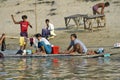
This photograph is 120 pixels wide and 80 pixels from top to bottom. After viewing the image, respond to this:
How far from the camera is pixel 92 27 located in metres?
22.0

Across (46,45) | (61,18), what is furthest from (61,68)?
(61,18)

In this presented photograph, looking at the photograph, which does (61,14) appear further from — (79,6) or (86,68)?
(86,68)

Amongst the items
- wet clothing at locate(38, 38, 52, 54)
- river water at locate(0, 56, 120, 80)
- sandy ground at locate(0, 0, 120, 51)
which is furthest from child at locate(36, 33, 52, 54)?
sandy ground at locate(0, 0, 120, 51)

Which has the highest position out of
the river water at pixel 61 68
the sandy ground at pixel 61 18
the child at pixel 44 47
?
the sandy ground at pixel 61 18

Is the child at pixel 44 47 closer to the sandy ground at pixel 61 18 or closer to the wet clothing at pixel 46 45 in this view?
the wet clothing at pixel 46 45

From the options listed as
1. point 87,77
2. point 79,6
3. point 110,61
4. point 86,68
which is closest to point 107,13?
point 79,6

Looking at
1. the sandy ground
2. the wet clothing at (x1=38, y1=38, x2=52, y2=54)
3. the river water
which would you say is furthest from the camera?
the sandy ground

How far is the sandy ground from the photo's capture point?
20.2m

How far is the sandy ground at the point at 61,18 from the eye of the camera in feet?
66.2

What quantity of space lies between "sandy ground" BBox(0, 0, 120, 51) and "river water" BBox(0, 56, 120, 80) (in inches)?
141

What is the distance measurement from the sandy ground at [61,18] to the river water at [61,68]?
359 centimetres

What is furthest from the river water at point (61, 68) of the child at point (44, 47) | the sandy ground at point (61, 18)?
the sandy ground at point (61, 18)

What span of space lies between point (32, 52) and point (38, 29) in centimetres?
794

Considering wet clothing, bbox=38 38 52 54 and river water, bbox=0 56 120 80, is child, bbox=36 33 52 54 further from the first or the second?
river water, bbox=0 56 120 80
